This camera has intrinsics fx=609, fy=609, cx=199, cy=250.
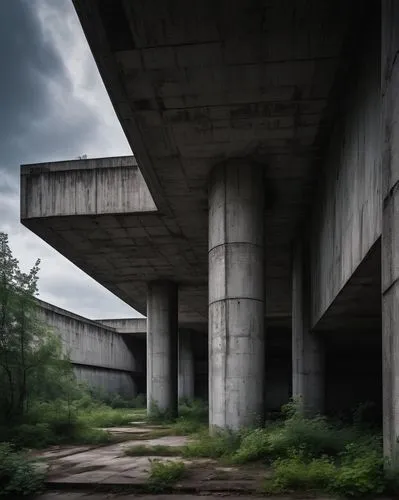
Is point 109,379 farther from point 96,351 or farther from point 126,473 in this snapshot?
point 126,473

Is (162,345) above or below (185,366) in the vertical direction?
above

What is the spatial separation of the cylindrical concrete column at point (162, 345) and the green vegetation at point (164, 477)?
19446 millimetres

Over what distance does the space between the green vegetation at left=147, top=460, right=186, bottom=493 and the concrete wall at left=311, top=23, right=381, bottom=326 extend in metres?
4.55

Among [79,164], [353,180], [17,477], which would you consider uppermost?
[79,164]

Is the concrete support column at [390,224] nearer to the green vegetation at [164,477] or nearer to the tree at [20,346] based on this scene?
the green vegetation at [164,477]

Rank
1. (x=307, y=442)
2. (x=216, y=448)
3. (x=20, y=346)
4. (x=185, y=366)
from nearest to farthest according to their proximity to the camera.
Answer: (x=307, y=442), (x=216, y=448), (x=20, y=346), (x=185, y=366)

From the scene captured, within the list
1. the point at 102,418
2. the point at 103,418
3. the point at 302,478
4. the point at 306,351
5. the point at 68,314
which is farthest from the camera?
the point at 68,314

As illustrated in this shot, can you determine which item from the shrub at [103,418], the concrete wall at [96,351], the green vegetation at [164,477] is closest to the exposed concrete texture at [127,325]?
the concrete wall at [96,351]

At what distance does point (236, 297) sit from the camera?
580 inches

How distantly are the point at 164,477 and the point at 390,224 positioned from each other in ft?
16.0

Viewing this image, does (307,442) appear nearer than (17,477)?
No

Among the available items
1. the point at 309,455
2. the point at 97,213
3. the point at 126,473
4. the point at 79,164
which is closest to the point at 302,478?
the point at 309,455

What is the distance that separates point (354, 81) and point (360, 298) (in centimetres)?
492

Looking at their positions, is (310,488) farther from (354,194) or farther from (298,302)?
(298,302)
